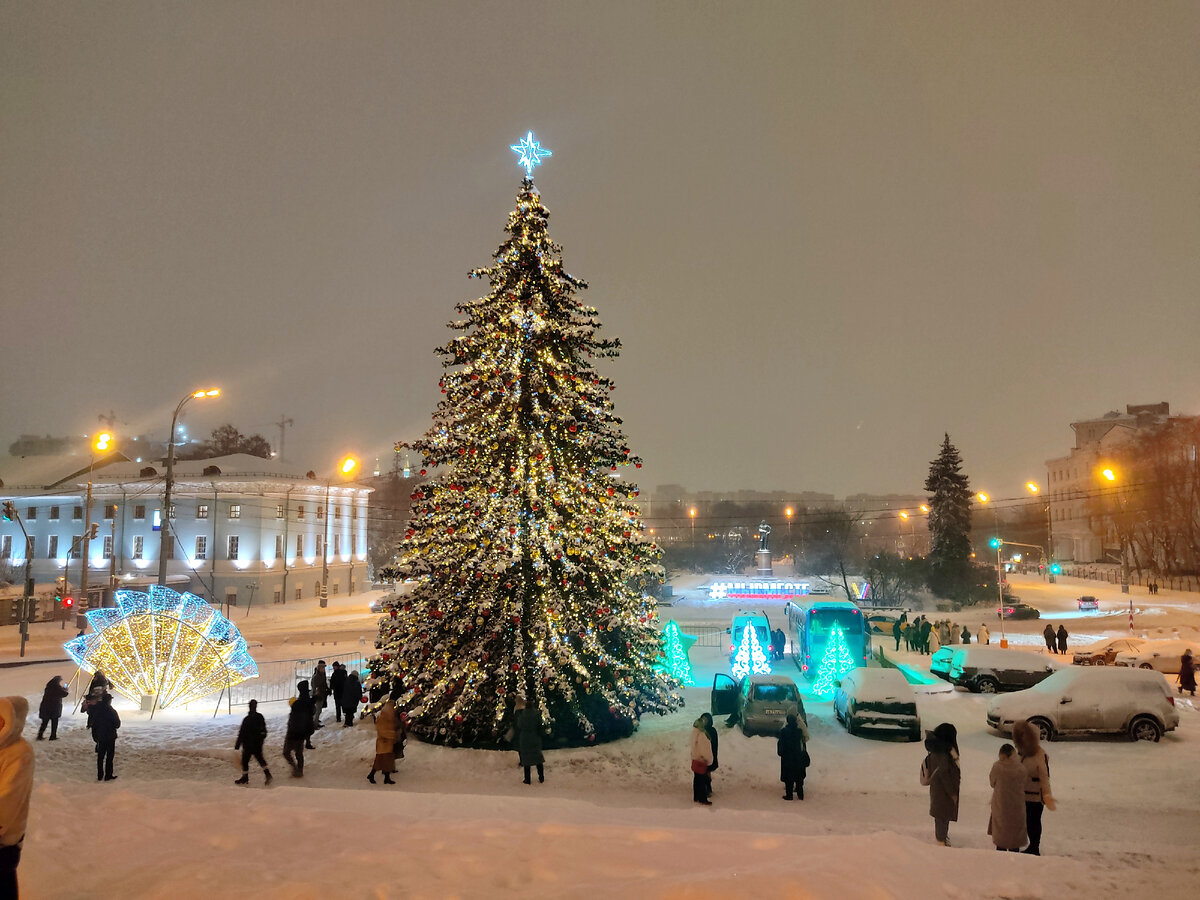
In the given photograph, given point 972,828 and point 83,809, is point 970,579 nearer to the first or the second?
point 972,828

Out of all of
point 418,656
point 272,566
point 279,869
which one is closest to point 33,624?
point 272,566

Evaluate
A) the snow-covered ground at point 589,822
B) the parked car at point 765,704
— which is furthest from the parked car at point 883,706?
the parked car at point 765,704

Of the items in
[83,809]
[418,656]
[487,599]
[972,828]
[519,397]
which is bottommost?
[972,828]

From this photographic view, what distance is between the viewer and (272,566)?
55156 millimetres

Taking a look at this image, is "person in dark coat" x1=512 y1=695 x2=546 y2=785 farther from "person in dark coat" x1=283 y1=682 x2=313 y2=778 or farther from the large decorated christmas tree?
"person in dark coat" x1=283 y1=682 x2=313 y2=778

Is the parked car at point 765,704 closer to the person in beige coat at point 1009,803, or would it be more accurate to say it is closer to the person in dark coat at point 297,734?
the person in beige coat at point 1009,803

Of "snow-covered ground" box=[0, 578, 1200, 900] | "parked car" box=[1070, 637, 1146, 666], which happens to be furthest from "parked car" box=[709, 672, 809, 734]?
"parked car" box=[1070, 637, 1146, 666]

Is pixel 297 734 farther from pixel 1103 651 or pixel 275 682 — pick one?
pixel 1103 651

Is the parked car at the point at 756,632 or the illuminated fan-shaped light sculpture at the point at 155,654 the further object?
the parked car at the point at 756,632

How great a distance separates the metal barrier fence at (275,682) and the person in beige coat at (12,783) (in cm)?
1332

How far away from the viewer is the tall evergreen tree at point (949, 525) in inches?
2212

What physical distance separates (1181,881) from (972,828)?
2715 millimetres

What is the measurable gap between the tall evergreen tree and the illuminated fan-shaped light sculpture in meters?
50.9

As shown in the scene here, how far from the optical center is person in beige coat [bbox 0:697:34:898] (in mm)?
4957
